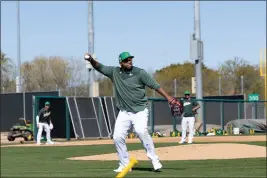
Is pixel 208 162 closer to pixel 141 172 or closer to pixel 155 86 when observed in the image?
pixel 141 172

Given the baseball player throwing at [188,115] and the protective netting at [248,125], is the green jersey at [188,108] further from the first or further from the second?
the protective netting at [248,125]

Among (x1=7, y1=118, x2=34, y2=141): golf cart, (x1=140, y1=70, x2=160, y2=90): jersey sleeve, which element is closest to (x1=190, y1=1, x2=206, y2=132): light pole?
(x1=7, y1=118, x2=34, y2=141): golf cart

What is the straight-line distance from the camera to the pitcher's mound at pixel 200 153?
54.5 feet

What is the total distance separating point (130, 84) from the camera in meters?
10.8

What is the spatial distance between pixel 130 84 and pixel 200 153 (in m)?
6.74

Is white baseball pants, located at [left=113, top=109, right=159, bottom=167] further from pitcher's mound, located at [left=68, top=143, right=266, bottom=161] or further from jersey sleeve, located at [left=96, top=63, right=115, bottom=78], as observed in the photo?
pitcher's mound, located at [left=68, top=143, right=266, bottom=161]

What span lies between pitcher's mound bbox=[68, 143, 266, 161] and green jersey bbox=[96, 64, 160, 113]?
562 centimetres

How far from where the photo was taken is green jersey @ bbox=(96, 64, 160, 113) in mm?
10750

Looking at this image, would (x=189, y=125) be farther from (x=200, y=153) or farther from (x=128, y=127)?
(x=128, y=127)

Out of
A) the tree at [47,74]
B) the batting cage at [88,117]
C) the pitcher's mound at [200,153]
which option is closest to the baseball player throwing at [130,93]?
the pitcher's mound at [200,153]

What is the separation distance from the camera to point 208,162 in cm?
1501

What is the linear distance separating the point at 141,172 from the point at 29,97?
3188 centimetres

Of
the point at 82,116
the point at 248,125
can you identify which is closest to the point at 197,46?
the point at 248,125

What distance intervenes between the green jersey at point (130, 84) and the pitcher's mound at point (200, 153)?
5.62m
